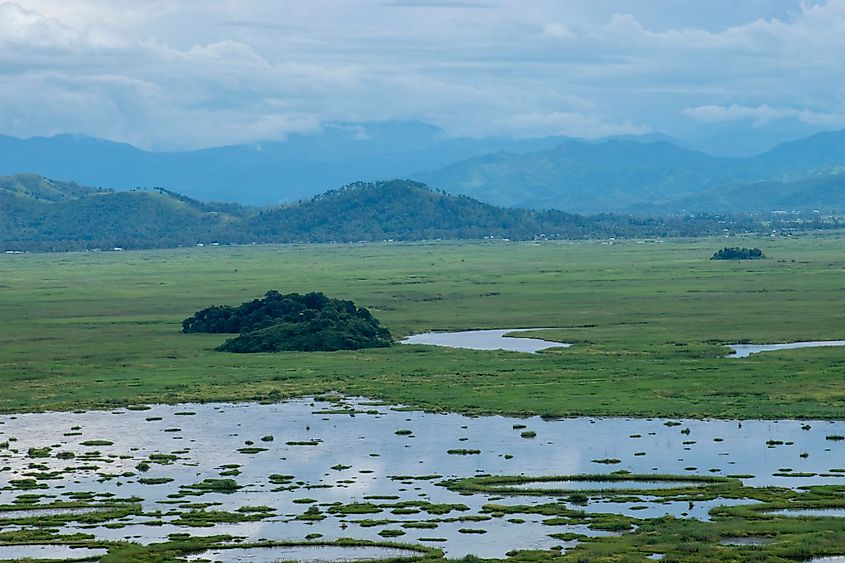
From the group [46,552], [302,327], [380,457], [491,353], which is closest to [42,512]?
[46,552]

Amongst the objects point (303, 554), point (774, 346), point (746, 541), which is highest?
point (774, 346)

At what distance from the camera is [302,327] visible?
94.2 meters

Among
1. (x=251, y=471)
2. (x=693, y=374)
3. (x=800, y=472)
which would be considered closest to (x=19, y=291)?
(x=693, y=374)

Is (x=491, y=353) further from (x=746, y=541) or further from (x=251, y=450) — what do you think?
(x=746, y=541)

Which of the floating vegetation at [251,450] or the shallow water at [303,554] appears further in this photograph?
the floating vegetation at [251,450]

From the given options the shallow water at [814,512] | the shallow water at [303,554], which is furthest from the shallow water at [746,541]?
the shallow water at [303,554]

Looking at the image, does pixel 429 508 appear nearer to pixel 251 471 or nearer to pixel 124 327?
pixel 251 471

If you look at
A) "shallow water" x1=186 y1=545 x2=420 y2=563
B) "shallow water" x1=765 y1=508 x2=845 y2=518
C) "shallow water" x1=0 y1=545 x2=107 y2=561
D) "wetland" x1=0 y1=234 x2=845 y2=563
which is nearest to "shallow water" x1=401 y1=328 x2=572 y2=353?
"wetland" x1=0 y1=234 x2=845 y2=563

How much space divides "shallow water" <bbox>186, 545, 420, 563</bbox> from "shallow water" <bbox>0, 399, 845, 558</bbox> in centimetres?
124

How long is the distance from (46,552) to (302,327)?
5325 cm

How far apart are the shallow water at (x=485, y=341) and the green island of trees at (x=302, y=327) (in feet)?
12.6

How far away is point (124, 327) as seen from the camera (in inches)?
4350

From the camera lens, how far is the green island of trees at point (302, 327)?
303 ft

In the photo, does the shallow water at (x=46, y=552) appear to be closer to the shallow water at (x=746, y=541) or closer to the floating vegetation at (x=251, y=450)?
the floating vegetation at (x=251, y=450)
